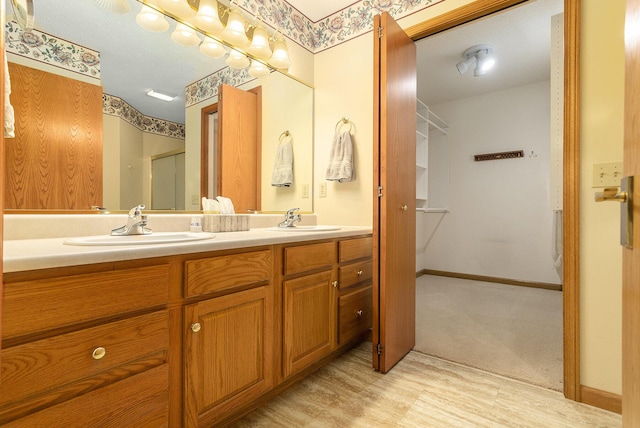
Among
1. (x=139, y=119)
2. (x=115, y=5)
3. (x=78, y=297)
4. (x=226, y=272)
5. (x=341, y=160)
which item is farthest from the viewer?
(x=341, y=160)

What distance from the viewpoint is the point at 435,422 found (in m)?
1.33

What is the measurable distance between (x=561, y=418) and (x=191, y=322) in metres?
1.65

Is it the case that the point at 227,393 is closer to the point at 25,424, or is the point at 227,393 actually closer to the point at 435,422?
the point at 25,424

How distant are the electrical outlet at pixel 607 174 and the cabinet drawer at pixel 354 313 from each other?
1.33 meters

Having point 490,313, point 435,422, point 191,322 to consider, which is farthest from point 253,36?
point 490,313

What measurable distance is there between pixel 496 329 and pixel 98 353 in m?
2.59

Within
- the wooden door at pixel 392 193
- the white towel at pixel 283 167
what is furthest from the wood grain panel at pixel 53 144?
the wooden door at pixel 392 193

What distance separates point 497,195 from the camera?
3.87m

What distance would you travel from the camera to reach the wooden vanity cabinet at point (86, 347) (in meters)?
0.71

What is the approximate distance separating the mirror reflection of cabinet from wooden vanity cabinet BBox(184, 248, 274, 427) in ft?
2.16

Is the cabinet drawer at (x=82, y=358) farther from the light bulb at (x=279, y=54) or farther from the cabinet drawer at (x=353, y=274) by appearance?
the light bulb at (x=279, y=54)

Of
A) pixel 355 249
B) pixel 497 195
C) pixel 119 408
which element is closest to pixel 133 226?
pixel 119 408

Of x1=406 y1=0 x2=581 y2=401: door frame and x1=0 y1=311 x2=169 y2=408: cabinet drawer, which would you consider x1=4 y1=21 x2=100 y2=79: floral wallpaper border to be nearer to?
x1=0 y1=311 x2=169 y2=408: cabinet drawer

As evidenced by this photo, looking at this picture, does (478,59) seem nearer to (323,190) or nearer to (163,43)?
(323,190)
